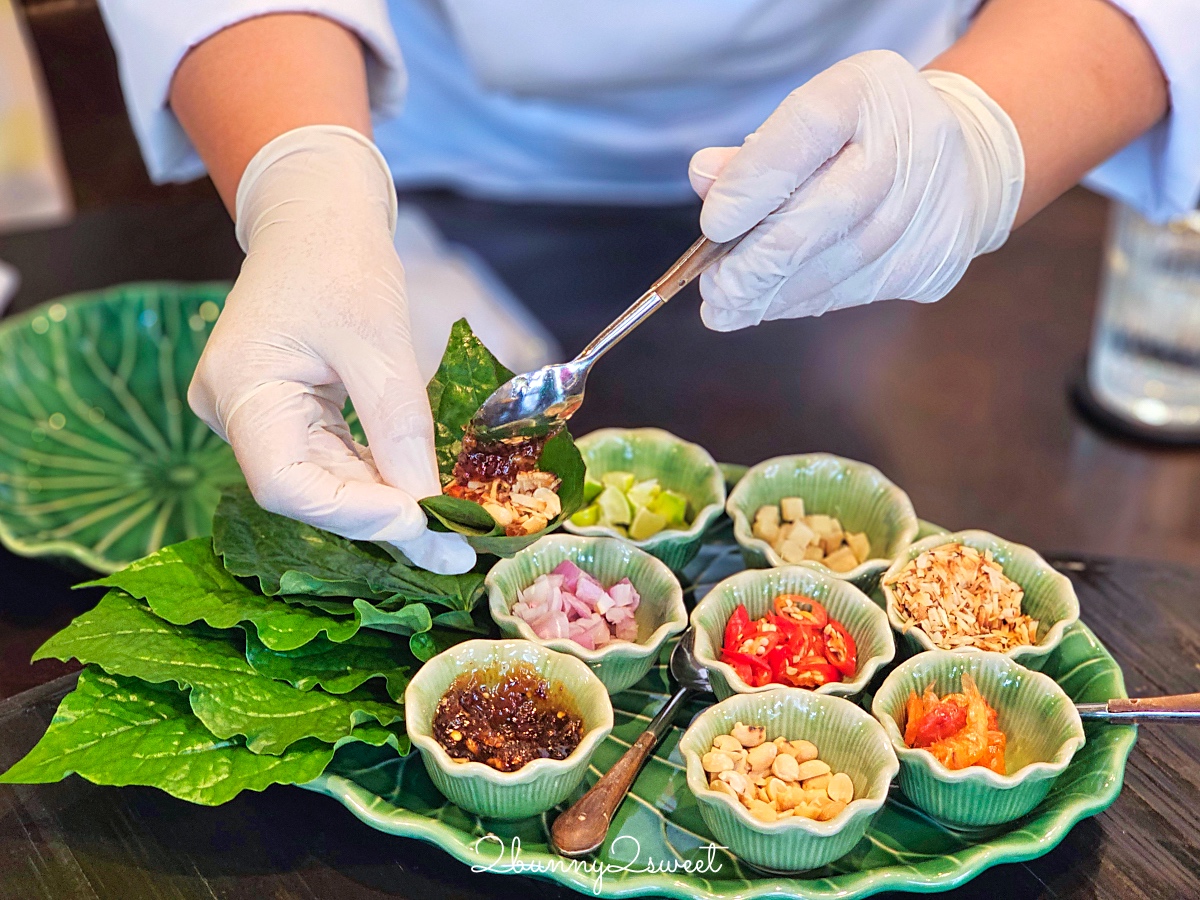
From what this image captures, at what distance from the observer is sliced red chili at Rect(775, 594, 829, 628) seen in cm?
120

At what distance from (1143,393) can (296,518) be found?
5.16 ft

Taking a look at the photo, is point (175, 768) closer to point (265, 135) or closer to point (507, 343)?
point (265, 135)

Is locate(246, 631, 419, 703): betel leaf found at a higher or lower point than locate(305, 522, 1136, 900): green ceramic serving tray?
higher

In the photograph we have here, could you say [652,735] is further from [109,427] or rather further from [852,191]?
[109,427]

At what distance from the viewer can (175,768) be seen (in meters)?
1.06

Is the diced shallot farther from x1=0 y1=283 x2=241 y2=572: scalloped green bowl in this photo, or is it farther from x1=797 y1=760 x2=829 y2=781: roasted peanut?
x1=0 y1=283 x2=241 y2=572: scalloped green bowl

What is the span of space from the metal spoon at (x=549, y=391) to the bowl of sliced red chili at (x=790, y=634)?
0.93 ft

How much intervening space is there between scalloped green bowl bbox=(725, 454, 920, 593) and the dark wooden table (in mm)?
276

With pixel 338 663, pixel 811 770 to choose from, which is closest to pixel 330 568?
pixel 338 663

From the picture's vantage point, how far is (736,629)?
3.92 feet

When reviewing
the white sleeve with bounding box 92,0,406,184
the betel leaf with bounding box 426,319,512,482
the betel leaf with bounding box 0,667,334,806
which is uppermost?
the white sleeve with bounding box 92,0,406,184

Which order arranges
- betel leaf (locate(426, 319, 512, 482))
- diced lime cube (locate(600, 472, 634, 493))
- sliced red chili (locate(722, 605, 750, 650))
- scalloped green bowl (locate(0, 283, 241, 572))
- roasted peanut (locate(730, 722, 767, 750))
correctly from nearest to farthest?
roasted peanut (locate(730, 722, 767, 750)), sliced red chili (locate(722, 605, 750, 650)), betel leaf (locate(426, 319, 512, 482)), diced lime cube (locate(600, 472, 634, 493)), scalloped green bowl (locate(0, 283, 241, 572))

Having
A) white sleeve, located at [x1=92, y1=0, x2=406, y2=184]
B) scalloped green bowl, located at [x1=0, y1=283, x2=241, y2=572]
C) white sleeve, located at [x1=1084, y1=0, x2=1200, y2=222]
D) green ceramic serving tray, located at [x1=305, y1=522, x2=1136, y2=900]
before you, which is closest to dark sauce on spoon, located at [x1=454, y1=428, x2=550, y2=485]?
green ceramic serving tray, located at [x1=305, y1=522, x2=1136, y2=900]

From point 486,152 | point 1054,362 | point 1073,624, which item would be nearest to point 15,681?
point 1073,624
